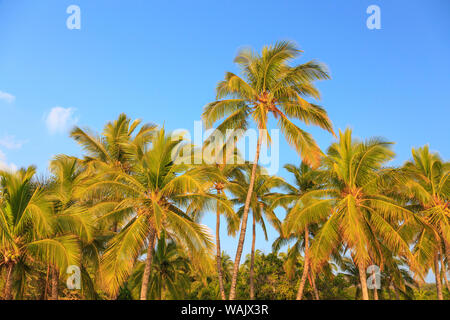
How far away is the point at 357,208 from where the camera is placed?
51.4 ft

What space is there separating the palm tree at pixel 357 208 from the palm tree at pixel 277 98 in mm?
2253

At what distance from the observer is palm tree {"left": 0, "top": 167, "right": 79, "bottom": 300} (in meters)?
11.9

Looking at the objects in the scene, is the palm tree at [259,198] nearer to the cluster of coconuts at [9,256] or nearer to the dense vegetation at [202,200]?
the dense vegetation at [202,200]

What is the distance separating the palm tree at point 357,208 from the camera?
48.9 feet

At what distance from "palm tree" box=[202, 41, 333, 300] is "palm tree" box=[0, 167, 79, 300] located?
746 centimetres

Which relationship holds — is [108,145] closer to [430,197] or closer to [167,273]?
[167,273]

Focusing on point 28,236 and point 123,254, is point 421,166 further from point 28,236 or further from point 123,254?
point 28,236

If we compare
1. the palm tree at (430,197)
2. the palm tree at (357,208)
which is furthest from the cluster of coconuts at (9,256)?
the palm tree at (430,197)
